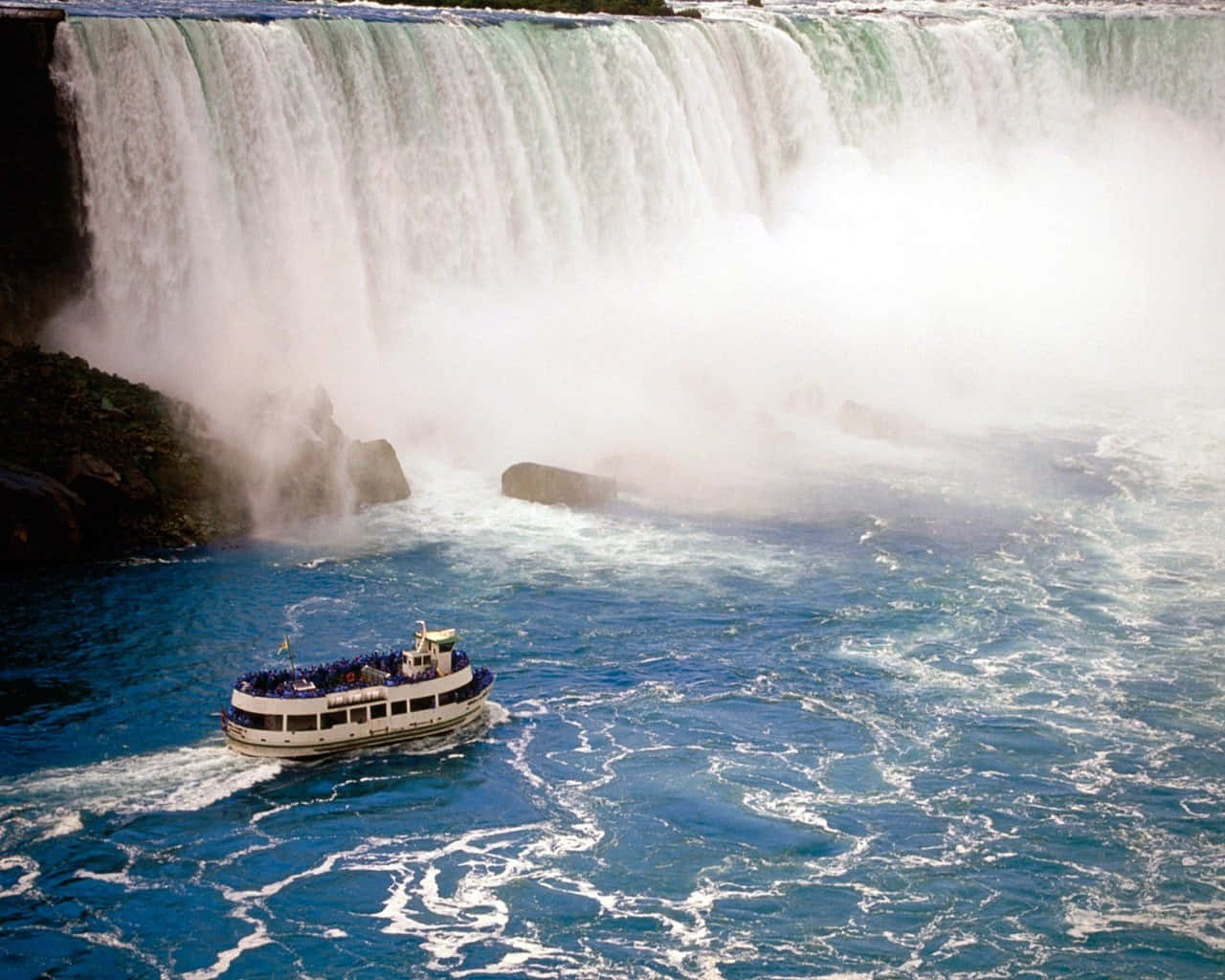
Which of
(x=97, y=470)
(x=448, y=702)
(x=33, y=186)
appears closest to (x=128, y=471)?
(x=97, y=470)

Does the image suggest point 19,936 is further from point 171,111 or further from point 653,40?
point 653,40

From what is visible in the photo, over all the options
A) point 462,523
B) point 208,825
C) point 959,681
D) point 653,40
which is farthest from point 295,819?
point 653,40

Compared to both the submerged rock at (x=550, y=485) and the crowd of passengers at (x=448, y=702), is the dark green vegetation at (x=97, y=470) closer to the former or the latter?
the submerged rock at (x=550, y=485)

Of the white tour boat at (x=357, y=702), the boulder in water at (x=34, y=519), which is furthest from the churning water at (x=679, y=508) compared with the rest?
the boulder in water at (x=34, y=519)

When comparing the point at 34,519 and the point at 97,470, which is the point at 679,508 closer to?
the point at 97,470

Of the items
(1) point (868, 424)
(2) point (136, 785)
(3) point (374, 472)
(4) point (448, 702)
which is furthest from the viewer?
(1) point (868, 424)

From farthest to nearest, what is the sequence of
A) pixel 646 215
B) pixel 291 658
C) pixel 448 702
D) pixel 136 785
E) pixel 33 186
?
pixel 646 215 < pixel 33 186 < pixel 448 702 < pixel 291 658 < pixel 136 785

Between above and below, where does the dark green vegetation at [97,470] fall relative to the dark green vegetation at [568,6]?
below
